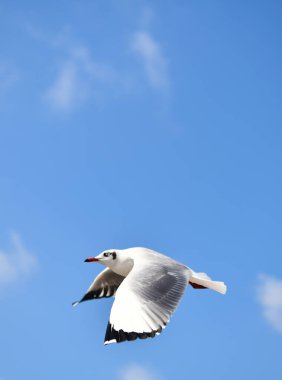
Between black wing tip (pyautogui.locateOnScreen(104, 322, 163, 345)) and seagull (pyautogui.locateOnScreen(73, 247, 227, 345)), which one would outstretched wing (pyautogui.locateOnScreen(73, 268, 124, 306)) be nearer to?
seagull (pyautogui.locateOnScreen(73, 247, 227, 345))

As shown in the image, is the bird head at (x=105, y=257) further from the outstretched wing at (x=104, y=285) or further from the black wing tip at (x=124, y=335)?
the black wing tip at (x=124, y=335)

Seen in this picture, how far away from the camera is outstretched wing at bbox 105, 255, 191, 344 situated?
771 centimetres

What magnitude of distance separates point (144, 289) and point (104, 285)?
319cm

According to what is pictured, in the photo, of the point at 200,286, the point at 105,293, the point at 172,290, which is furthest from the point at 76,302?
the point at 172,290

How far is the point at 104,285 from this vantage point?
11.7 m

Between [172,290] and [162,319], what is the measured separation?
0.84 metres

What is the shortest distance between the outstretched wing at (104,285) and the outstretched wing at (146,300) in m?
1.95

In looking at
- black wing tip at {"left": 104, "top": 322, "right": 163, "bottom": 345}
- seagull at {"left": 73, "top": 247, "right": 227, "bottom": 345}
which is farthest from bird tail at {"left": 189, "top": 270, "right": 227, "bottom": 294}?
black wing tip at {"left": 104, "top": 322, "right": 163, "bottom": 345}

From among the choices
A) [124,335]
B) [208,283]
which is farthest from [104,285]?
[124,335]

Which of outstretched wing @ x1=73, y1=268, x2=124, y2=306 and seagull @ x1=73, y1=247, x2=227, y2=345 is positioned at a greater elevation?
outstretched wing @ x1=73, y1=268, x2=124, y2=306

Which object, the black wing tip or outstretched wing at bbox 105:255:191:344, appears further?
outstretched wing at bbox 105:255:191:344

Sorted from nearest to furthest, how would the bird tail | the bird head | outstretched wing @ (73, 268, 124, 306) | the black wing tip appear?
the black wing tip < the bird tail < the bird head < outstretched wing @ (73, 268, 124, 306)

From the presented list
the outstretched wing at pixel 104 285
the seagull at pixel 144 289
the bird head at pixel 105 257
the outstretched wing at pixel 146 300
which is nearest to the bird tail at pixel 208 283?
the seagull at pixel 144 289

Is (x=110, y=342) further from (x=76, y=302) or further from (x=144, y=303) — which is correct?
(x=76, y=302)
